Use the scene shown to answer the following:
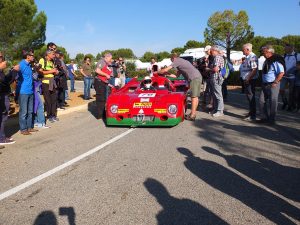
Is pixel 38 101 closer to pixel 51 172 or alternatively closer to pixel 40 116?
pixel 40 116

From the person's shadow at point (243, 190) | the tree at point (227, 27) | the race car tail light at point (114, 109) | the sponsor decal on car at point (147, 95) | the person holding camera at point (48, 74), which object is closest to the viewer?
the person's shadow at point (243, 190)

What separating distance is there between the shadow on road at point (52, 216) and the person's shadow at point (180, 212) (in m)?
0.82

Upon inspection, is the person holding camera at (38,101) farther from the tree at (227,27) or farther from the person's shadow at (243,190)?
the tree at (227,27)

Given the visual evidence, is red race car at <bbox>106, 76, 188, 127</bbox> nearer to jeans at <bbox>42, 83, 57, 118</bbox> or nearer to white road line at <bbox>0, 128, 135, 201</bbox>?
white road line at <bbox>0, 128, 135, 201</bbox>

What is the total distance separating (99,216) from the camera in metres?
3.53

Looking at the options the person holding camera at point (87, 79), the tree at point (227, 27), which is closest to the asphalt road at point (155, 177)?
the person holding camera at point (87, 79)

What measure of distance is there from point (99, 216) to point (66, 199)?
24.1 inches

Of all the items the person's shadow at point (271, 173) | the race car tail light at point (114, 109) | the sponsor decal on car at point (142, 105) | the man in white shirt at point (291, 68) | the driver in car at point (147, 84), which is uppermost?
the man in white shirt at point (291, 68)

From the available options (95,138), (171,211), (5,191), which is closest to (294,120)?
(95,138)

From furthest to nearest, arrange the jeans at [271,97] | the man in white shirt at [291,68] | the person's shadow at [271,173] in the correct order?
the man in white shirt at [291,68] → the jeans at [271,97] → the person's shadow at [271,173]

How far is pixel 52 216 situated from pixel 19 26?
24.6 m

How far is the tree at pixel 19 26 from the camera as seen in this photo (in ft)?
79.2

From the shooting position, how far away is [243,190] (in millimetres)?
4164

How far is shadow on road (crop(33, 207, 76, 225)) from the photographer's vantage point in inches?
135
